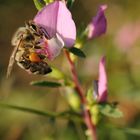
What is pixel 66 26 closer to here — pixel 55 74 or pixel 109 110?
pixel 55 74

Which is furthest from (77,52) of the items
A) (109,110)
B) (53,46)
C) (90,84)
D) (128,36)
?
(128,36)

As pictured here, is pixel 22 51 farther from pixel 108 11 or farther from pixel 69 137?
pixel 108 11

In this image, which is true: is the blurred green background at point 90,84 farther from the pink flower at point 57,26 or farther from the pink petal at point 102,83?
the pink flower at point 57,26

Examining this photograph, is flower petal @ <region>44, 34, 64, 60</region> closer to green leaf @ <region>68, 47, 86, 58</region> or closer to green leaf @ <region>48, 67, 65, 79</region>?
green leaf @ <region>68, 47, 86, 58</region>

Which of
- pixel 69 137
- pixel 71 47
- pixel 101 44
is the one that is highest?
pixel 71 47

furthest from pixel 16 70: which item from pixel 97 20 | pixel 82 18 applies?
pixel 97 20

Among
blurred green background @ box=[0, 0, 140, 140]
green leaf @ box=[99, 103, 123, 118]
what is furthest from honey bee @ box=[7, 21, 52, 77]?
blurred green background @ box=[0, 0, 140, 140]
